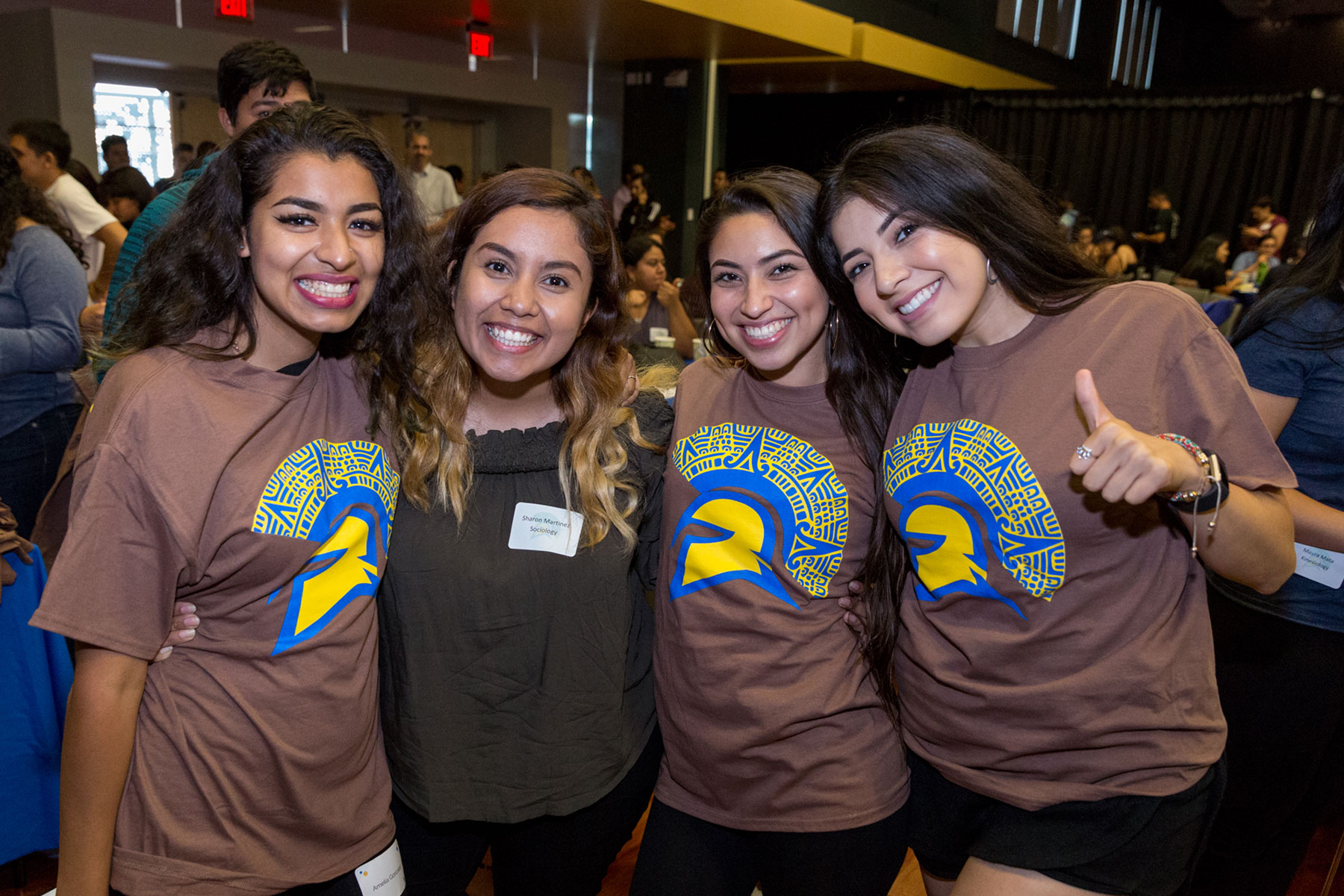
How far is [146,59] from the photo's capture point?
23.7 feet

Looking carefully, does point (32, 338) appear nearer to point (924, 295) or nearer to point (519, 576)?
point (519, 576)

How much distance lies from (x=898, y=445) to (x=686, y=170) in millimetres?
10177

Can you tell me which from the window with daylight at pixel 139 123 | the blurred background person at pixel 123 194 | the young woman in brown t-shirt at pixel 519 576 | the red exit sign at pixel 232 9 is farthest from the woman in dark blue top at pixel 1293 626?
the window with daylight at pixel 139 123

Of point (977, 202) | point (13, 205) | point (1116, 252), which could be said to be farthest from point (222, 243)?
point (1116, 252)

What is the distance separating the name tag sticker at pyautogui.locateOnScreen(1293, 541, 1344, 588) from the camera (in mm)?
1622

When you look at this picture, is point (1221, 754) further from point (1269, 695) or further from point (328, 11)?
point (328, 11)

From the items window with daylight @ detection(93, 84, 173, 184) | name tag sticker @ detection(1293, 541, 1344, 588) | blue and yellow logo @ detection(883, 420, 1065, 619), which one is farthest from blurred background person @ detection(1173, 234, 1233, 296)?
window with daylight @ detection(93, 84, 173, 184)

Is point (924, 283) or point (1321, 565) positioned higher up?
point (924, 283)

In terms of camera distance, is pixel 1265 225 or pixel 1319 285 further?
pixel 1265 225

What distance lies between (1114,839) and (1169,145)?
12.4 meters

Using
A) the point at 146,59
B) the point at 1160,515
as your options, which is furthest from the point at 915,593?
the point at 146,59

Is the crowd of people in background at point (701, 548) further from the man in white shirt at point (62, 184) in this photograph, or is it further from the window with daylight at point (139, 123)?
the window with daylight at point (139, 123)

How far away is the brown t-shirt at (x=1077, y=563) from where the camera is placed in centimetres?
129

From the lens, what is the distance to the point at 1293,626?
5.56 feet
